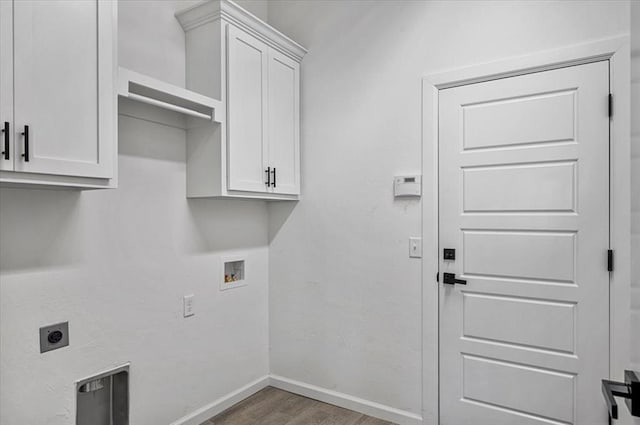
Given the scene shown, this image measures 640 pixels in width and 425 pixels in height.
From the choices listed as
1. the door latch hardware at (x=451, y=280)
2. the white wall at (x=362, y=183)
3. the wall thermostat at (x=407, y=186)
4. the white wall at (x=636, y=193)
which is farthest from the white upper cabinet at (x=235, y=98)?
the white wall at (x=636, y=193)

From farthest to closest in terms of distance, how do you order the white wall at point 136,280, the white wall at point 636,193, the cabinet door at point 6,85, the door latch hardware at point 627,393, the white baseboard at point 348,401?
the white baseboard at point 348,401, the white wall at point 136,280, the cabinet door at point 6,85, the white wall at point 636,193, the door latch hardware at point 627,393

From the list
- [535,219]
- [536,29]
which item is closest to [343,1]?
[536,29]

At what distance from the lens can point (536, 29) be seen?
2.12 metres

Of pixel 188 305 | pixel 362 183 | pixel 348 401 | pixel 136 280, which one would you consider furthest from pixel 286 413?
pixel 362 183

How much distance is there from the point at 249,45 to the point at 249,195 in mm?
925

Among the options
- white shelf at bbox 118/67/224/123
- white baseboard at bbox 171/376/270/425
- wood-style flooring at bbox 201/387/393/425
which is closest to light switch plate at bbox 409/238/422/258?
wood-style flooring at bbox 201/387/393/425

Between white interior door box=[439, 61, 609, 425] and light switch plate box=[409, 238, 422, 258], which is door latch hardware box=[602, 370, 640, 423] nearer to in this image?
white interior door box=[439, 61, 609, 425]

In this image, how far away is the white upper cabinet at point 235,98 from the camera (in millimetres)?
2289

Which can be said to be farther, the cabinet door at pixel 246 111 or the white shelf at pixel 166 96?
the cabinet door at pixel 246 111

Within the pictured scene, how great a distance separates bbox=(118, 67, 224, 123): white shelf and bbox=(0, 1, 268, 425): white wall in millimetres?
162

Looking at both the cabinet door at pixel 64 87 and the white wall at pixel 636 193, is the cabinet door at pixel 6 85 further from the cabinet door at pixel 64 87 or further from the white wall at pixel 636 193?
the white wall at pixel 636 193

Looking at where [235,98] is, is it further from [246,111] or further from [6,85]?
[6,85]

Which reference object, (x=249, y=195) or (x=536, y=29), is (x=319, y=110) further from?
(x=536, y=29)

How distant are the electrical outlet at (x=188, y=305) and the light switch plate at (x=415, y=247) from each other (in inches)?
54.4
